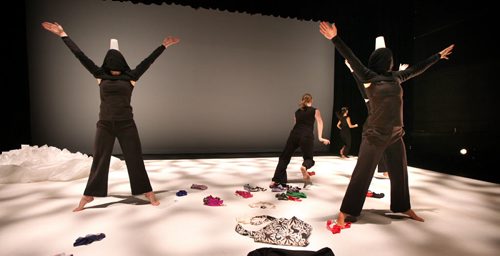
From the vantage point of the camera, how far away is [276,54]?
291 inches

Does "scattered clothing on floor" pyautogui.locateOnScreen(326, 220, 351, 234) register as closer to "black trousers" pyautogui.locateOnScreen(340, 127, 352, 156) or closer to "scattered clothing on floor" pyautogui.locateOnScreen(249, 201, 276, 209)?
"scattered clothing on floor" pyautogui.locateOnScreen(249, 201, 276, 209)

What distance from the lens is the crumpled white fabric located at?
11.9 feet

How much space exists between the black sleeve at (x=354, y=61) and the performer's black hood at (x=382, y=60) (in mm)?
69

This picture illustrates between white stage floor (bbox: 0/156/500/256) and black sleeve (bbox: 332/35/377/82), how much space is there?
1233 mm

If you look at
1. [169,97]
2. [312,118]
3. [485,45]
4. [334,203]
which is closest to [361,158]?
[334,203]

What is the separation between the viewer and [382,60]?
214 cm

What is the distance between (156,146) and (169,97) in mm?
1253

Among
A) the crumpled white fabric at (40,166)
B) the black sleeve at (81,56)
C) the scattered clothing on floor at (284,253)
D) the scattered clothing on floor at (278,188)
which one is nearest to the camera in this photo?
the scattered clothing on floor at (284,253)

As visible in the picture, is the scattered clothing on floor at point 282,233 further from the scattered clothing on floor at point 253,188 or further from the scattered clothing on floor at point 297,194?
the scattered clothing on floor at point 253,188

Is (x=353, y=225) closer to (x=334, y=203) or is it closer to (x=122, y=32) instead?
(x=334, y=203)

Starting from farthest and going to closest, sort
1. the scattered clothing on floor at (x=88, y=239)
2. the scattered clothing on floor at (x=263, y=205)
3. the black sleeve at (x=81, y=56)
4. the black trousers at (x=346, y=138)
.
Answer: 1. the black trousers at (x=346, y=138)
2. the scattered clothing on floor at (x=263, y=205)
3. the black sleeve at (x=81, y=56)
4. the scattered clothing on floor at (x=88, y=239)

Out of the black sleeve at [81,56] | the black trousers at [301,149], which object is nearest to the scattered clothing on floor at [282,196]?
the black trousers at [301,149]

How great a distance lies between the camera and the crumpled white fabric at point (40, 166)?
3.62 m

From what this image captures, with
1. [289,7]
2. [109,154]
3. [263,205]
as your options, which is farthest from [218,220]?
[289,7]
